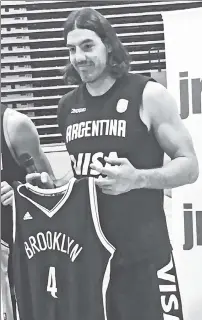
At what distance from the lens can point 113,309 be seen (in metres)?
1.47

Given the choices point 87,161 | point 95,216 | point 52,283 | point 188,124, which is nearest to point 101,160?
point 87,161

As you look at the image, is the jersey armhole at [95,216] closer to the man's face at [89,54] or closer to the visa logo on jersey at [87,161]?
the visa logo on jersey at [87,161]

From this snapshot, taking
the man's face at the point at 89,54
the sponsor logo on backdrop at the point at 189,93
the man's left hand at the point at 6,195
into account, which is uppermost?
the man's face at the point at 89,54

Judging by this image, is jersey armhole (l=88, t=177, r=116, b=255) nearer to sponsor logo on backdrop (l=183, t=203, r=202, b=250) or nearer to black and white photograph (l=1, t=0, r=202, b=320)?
black and white photograph (l=1, t=0, r=202, b=320)

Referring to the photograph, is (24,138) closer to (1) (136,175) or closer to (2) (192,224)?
(1) (136,175)

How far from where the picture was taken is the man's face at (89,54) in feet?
4.99

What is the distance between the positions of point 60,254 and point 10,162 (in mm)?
312

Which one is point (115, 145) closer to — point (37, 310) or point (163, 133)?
point (163, 133)

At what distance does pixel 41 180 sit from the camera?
1547 millimetres

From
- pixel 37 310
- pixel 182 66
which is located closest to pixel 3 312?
pixel 37 310

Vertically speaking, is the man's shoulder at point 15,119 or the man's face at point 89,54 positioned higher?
the man's face at point 89,54

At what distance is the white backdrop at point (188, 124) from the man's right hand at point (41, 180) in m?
0.36

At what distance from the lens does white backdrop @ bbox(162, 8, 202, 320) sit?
1.49m

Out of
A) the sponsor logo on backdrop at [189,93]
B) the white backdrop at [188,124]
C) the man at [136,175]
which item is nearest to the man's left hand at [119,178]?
the man at [136,175]
